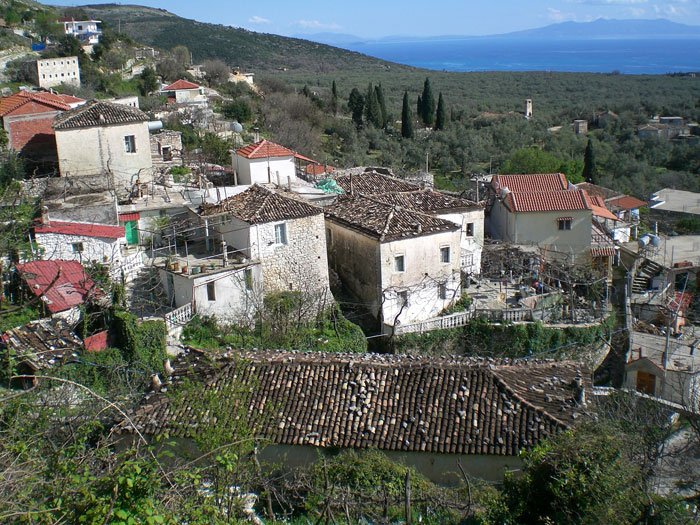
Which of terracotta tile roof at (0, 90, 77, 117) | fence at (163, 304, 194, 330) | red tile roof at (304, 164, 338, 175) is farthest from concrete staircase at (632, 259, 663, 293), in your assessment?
terracotta tile roof at (0, 90, 77, 117)

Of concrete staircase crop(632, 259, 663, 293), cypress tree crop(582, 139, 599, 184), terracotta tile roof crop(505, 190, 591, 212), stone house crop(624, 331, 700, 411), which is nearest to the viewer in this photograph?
stone house crop(624, 331, 700, 411)

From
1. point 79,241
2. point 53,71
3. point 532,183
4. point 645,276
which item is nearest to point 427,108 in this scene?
point 53,71

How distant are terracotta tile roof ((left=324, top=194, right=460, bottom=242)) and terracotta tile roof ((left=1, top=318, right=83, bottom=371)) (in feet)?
32.7

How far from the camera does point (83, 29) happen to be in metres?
73.6

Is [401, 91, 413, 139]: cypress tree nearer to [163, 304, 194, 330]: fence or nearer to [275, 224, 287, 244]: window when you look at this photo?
[275, 224, 287, 244]: window

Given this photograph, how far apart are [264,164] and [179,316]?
31.3 ft

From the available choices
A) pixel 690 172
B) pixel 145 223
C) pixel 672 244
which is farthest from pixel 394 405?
pixel 690 172

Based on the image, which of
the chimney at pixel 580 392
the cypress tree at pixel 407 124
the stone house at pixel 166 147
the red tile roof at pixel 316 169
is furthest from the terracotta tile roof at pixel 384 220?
the cypress tree at pixel 407 124

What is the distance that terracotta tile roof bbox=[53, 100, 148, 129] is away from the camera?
2686 centimetres

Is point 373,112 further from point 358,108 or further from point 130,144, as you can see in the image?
point 130,144

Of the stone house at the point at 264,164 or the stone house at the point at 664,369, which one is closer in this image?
the stone house at the point at 664,369

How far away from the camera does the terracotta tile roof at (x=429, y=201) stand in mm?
27469

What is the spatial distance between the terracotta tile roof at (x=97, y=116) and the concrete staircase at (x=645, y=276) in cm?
2218

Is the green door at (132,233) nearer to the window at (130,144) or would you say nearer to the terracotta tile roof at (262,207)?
the terracotta tile roof at (262,207)
